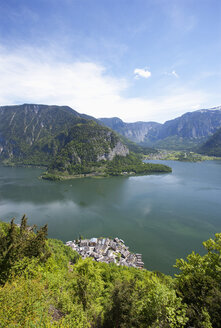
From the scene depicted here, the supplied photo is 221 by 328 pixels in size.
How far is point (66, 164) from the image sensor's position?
425 feet

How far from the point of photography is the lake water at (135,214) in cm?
3319

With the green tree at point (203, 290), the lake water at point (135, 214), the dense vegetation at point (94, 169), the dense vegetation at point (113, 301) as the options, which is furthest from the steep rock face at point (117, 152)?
the green tree at point (203, 290)

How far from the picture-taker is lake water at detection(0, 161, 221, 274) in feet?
109

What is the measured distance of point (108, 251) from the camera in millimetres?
30016

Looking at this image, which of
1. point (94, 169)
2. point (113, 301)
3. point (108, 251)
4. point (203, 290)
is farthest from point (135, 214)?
point (94, 169)

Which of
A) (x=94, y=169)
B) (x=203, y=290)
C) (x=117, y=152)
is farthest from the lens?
(x=117, y=152)

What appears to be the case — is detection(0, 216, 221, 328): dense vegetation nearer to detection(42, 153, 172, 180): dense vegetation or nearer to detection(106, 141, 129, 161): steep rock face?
detection(42, 153, 172, 180): dense vegetation

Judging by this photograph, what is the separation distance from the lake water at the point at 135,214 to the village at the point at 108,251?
72.4 inches

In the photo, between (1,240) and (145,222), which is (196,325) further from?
(145,222)

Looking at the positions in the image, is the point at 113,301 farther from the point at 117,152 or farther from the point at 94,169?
the point at 117,152

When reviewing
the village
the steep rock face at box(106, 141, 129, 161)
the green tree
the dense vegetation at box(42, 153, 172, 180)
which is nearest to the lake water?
the village

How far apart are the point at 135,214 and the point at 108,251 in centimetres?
1873

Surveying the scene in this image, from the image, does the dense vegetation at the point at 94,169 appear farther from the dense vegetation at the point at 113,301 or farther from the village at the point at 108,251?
the dense vegetation at the point at 113,301

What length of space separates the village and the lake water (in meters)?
1.84
